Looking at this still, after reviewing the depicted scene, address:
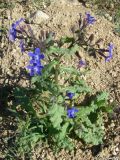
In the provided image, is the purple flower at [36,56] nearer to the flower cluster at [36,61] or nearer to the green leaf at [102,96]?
the flower cluster at [36,61]

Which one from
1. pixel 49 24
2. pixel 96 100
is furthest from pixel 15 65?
pixel 96 100

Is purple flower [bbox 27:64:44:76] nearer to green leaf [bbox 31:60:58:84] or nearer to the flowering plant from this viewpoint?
green leaf [bbox 31:60:58:84]

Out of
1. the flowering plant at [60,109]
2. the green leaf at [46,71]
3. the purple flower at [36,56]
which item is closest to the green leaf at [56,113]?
the flowering plant at [60,109]

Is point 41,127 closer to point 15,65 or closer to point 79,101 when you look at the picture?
point 79,101

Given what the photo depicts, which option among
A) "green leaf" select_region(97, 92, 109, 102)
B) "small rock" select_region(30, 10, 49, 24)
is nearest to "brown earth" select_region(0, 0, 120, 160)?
"small rock" select_region(30, 10, 49, 24)

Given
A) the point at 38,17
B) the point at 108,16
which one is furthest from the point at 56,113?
the point at 108,16

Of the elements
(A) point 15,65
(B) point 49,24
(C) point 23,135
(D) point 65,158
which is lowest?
(D) point 65,158

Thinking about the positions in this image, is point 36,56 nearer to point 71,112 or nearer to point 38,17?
point 71,112
